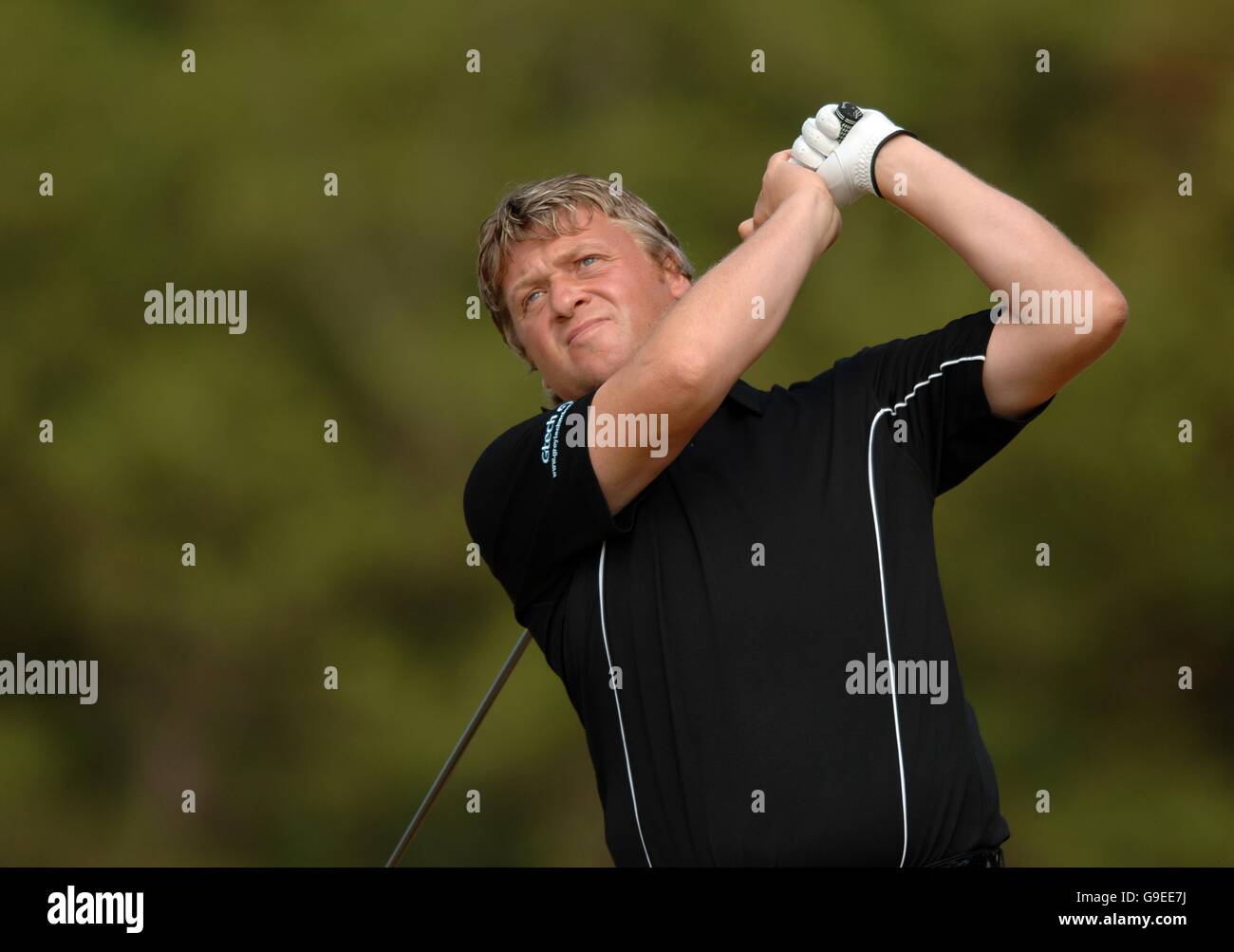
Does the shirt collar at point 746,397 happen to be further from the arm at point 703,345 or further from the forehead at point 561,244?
the forehead at point 561,244

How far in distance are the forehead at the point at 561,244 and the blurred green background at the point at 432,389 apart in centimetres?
145

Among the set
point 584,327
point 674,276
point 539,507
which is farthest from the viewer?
point 674,276

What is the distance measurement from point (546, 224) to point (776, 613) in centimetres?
51

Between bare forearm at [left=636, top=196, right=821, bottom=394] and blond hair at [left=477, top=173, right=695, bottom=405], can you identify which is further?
blond hair at [left=477, top=173, right=695, bottom=405]

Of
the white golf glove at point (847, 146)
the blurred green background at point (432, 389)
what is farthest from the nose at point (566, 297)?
the blurred green background at point (432, 389)

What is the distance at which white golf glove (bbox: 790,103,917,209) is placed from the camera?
53.6 inches

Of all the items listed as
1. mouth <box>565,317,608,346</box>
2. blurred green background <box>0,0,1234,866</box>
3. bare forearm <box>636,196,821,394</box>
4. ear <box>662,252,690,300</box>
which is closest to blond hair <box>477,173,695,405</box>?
ear <box>662,252,690,300</box>

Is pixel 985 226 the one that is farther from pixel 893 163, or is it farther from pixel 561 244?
pixel 561 244

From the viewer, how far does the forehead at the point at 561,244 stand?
60.5 inches

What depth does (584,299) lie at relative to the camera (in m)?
1.49

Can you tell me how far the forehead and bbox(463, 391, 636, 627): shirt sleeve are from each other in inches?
8.2

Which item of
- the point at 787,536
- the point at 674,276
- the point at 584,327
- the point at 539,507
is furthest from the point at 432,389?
the point at 787,536

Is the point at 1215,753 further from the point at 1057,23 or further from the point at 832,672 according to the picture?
the point at 832,672

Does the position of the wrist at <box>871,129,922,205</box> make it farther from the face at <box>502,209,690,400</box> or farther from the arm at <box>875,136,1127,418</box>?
the face at <box>502,209,690,400</box>
